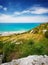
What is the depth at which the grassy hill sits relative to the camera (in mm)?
2285

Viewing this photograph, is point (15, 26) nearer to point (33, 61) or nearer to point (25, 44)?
point (25, 44)

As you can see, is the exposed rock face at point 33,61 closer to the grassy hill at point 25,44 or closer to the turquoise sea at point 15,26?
the grassy hill at point 25,44

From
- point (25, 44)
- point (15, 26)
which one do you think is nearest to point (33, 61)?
point (25, 44)

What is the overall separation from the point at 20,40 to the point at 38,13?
1.75ft

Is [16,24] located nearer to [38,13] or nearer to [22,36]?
[22,36]

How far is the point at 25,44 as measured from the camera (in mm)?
2316

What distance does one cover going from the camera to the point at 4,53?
2295mm

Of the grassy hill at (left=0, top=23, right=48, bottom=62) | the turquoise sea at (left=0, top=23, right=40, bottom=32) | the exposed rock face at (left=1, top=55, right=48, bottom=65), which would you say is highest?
the turquoise sea at (left=0, top=23, right=40, bottom=32)

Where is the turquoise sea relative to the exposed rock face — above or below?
above

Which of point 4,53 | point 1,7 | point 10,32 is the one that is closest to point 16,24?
point 10,32

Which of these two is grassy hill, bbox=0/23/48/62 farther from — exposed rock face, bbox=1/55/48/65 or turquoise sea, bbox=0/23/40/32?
exposed rock face, bbox=1/55/48/65

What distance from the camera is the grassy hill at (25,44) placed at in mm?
2285

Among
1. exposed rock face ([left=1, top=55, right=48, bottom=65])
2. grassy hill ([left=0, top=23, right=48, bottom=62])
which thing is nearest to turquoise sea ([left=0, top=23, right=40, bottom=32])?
grassy hill ([left=0, top=23, right=48, bottom=62])

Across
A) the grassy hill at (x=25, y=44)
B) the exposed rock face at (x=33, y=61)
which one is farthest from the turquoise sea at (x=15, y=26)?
the exposed rock face at (x=33, y=61)
